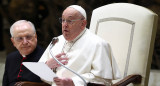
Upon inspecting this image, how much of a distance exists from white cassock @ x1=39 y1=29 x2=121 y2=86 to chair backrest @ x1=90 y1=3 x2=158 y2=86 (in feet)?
1.42

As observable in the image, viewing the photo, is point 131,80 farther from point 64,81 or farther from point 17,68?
point 17,68

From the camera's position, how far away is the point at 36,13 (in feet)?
26.2

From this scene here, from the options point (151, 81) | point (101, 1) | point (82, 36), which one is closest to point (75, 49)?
point (82, 36)

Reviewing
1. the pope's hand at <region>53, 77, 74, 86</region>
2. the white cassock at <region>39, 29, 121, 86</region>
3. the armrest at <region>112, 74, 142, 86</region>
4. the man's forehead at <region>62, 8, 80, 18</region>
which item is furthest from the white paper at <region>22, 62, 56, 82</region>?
the armrest at <region>112, 74, 142, 86</region>

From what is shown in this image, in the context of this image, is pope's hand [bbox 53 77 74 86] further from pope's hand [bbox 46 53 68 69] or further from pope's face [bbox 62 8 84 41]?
pope's face [bbox 62 8 84 41]

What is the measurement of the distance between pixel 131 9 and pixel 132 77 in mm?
691

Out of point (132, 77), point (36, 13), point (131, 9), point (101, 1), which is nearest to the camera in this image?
point (132, 77)

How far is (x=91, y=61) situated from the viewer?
3223 millimetres

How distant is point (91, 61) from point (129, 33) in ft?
2.21

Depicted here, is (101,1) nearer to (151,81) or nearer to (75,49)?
(151,81)

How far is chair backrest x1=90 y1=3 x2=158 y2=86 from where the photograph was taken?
3.55m

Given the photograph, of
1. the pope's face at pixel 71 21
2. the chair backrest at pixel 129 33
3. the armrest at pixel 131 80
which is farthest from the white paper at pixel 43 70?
the chair backrest at pixel 129 33

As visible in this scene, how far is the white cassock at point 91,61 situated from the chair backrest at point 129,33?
43 cm

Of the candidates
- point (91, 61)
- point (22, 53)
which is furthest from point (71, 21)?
point (22, 53)
